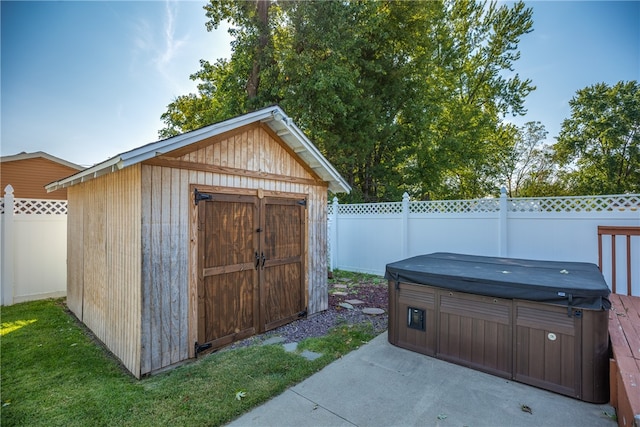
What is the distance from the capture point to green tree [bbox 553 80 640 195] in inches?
563

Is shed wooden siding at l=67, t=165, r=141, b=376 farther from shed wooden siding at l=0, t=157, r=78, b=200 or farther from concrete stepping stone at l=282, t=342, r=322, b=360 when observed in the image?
shed wooden siding at l=0, t=157, r=78, b=200

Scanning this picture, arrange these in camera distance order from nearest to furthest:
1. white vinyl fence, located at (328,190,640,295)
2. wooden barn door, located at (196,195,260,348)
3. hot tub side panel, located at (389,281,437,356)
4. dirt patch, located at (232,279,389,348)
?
hot tub side panel, located at (389,281,437,356)
wooden barn door, located at (196,195,260,348)
dirt patch, located at (232,279,389,348)
white vinyl fence, located at (328,190,640,295)

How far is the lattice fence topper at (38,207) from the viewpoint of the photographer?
19.9 ft

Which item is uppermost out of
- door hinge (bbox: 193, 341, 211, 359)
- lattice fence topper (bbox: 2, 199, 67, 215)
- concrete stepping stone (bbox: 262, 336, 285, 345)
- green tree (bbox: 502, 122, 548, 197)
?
green tree (bbox: 502, 122, 548, 197)

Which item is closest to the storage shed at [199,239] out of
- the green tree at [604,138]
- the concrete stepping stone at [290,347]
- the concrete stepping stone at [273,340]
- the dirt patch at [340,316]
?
the dirt patch at [340,316]

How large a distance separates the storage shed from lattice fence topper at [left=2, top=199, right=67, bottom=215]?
4.88ft

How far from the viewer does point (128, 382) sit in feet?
10.2

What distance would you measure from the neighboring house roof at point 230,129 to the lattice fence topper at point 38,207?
3.25ft

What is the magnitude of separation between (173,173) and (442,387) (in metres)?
3.67

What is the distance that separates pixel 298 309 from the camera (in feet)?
16.8

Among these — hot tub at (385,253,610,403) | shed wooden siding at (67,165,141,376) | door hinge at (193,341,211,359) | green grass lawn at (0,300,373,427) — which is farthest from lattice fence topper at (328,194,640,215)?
shed wooden siding at (67,165,141,376)

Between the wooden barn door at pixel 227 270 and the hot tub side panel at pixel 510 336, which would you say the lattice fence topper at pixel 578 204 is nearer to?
the hot tub side panel at pixel 510 336

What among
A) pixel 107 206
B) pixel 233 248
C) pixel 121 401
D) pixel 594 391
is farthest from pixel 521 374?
pixel 107 206

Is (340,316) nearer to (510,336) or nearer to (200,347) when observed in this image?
(200,347)
